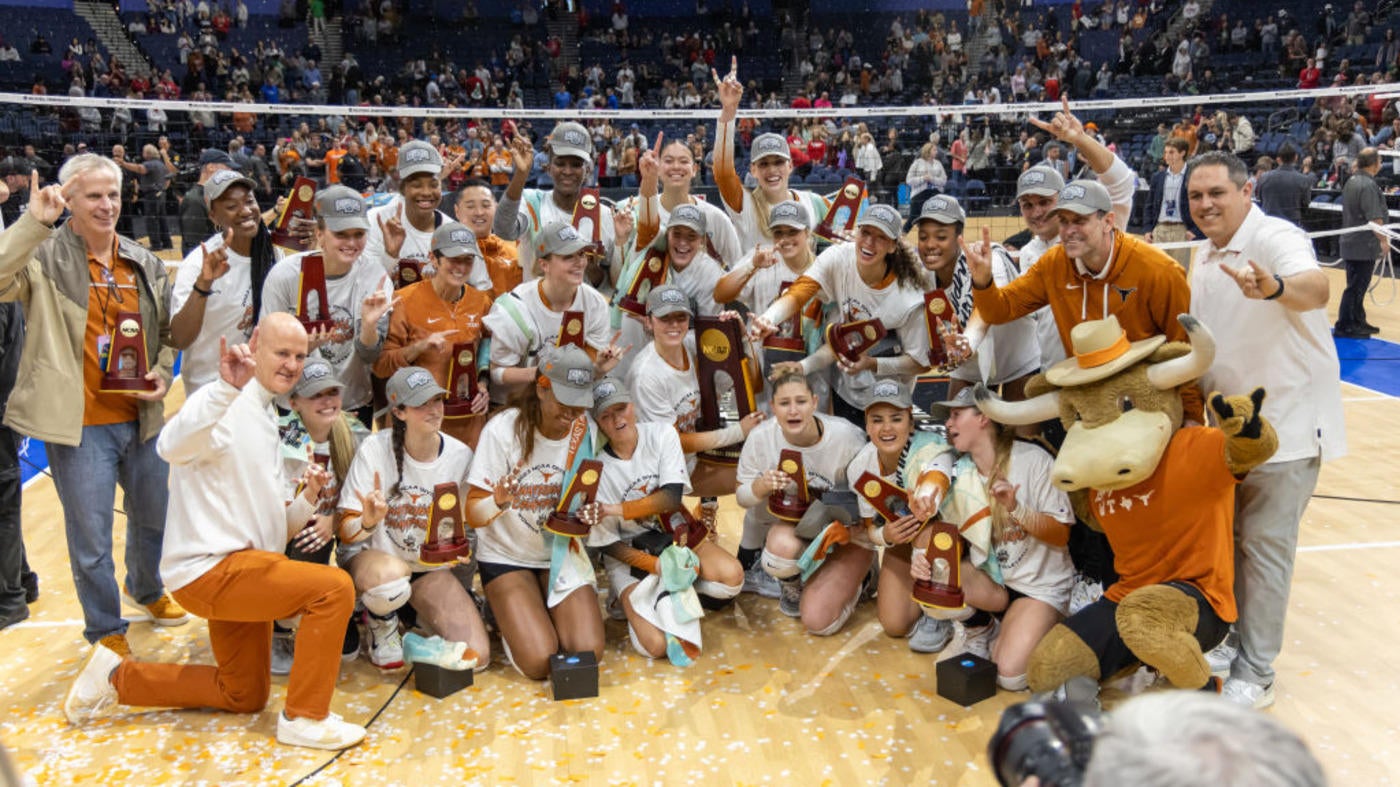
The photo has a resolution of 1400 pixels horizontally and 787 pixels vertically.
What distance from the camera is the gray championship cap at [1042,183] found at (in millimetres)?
5297

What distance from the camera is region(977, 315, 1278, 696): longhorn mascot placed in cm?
410

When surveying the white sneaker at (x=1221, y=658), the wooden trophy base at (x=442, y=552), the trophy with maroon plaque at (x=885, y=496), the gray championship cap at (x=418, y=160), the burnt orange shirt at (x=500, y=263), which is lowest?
the white sneaker at (x=1221, y=658)

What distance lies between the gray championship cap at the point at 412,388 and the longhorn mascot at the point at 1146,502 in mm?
2557

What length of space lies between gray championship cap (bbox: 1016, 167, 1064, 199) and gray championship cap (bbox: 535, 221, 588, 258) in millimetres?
2139

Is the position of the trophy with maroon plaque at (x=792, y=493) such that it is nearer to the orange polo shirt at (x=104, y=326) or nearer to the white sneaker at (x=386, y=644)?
the white sneaker at (x=386, y=644)

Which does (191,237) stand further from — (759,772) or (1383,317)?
(1383,317)

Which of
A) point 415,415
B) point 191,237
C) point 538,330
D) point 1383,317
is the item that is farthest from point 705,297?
point 1383,317

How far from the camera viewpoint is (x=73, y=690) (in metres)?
4.51

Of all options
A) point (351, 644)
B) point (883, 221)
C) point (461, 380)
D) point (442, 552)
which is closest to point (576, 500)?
point (442, 552)

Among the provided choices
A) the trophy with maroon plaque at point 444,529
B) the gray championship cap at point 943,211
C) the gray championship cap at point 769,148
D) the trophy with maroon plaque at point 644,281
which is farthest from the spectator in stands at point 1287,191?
the trophy with maroon plaque at point 444,529

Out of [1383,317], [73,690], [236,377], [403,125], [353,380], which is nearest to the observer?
[236,377]

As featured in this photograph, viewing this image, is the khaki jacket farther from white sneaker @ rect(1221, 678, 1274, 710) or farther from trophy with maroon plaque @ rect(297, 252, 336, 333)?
white sneaker @ rect(1221, 678, 1274, 710)

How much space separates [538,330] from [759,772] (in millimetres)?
2538

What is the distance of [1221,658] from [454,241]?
385 cm
